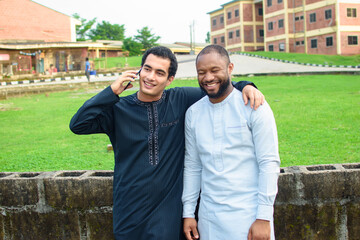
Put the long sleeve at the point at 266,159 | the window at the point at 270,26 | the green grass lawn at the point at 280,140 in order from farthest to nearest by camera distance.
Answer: the window at the point at 270,26
the green grass lawn at the point at 280,140
the long sleeve at the point at 266,159

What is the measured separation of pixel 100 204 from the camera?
3238mm

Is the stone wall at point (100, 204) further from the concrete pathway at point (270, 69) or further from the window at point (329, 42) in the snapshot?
the window at point (329, 42)

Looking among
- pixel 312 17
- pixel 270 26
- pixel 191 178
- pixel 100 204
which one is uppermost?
pixel 270 26

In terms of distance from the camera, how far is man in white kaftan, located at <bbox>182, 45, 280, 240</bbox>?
7.28 ft

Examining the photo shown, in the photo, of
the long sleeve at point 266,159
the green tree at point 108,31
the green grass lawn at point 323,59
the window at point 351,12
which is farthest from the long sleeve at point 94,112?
the green tree at point 108,31

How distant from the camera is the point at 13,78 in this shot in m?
29.1

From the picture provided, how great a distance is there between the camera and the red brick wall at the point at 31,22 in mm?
35312

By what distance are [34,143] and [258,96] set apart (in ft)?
17.3

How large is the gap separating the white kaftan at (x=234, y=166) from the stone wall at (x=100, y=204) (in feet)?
2.87

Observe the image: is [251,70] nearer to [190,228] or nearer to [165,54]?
[165,54]

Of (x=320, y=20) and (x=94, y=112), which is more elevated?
(x=320, y=20)

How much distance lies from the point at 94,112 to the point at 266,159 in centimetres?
120

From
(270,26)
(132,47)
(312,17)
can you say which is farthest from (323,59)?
(132,47)

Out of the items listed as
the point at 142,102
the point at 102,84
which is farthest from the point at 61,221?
the point at 102,84
